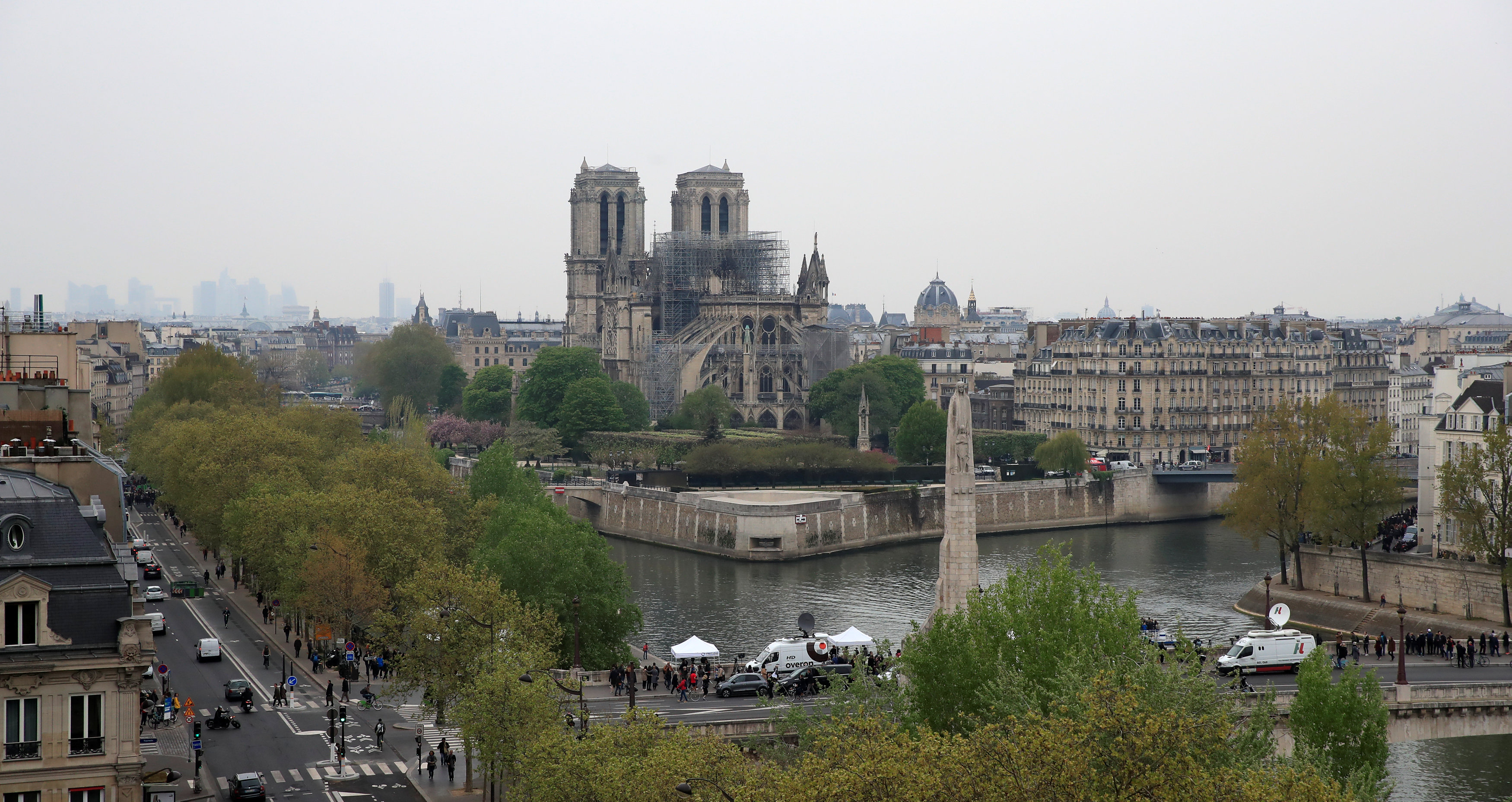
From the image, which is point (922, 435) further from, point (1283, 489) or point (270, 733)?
point (270, 733)

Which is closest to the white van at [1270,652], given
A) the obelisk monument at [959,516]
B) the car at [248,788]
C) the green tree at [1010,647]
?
the obelisk monument at [959,516]

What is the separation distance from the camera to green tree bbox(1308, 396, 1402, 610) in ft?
164

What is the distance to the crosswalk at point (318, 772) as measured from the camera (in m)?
30.1

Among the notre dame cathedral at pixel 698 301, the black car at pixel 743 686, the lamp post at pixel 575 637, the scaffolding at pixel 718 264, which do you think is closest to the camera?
the black car at pixel 743 686

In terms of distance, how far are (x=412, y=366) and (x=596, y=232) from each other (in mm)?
18168

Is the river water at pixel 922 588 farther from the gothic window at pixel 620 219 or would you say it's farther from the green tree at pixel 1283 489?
the gothic window at pixel 620 219

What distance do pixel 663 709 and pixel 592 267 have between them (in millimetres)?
102535

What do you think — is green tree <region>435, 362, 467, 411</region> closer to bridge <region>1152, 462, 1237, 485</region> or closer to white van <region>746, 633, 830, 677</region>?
bridge <region>1152, 462, 1237, 485</region>

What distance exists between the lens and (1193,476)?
262ft

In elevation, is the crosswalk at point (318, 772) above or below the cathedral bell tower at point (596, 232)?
below

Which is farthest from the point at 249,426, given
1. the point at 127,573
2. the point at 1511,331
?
the point at 1511,331

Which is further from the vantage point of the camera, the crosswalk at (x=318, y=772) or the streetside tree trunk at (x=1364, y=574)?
the streetside tree trunk at (x=1364, y=574)

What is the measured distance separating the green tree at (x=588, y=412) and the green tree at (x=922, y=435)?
18367 millimetres

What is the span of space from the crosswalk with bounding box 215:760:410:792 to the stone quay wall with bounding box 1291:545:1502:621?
29452mm
